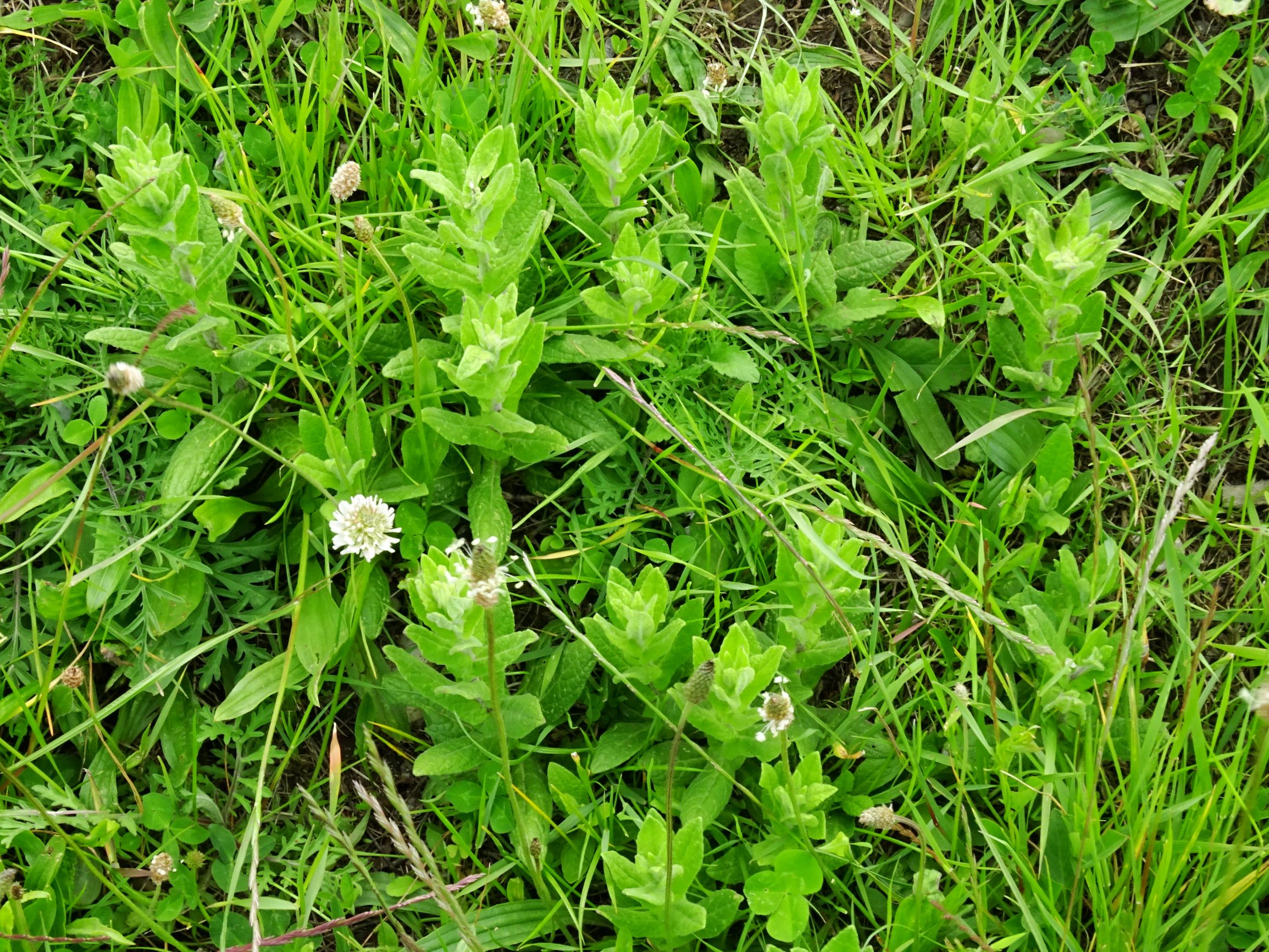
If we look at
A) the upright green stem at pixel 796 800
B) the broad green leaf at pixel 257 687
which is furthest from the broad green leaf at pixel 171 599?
the upright green stem at pixel 796 800

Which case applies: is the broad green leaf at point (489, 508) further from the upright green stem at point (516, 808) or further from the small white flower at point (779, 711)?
the small white flower at point (779, 711)

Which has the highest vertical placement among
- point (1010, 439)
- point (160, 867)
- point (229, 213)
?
point (229, 213)

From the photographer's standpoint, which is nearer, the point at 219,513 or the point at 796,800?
the point at 796,800

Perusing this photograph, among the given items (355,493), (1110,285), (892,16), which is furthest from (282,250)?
(1110,285)

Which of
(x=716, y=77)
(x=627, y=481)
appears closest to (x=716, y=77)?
(x=716, y=77)

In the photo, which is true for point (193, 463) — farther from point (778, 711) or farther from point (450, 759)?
point (778, 711)

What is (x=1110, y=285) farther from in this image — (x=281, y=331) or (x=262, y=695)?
(x=262, y=695)
